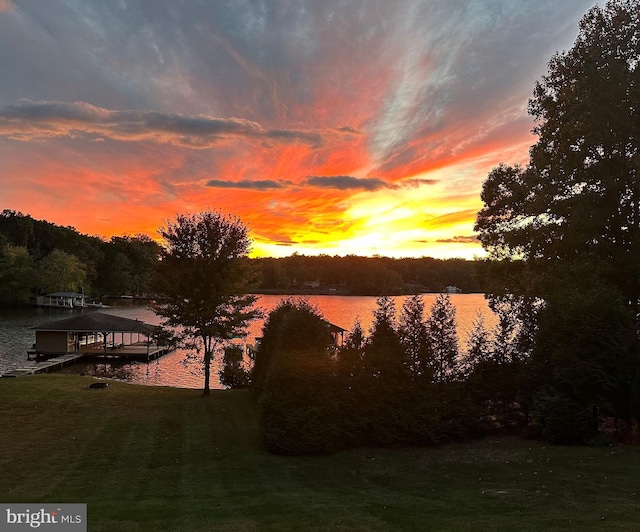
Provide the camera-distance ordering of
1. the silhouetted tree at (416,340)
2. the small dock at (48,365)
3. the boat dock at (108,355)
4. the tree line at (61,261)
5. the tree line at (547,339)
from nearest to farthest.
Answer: the tree line at (547,339)
the silhouetted tree at (416,340)
the small dock at (48,365)
the boat dock at (108,355)
the tree line at (61,261)

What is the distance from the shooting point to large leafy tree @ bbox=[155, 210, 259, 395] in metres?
21.3

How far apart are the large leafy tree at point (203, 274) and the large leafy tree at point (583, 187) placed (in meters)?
12.1

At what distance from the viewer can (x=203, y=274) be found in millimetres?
21328

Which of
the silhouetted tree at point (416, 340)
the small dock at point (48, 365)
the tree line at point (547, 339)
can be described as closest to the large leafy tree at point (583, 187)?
the tree line at point (547, 339)

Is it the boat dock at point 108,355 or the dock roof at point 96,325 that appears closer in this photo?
the boat dock at point 108,355

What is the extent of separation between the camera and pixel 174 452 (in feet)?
42.1

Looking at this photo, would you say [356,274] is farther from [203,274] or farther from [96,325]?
[203,274]

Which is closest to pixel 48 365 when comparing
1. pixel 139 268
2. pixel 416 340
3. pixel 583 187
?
pixel 416 340

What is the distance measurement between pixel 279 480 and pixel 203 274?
12.4 meters

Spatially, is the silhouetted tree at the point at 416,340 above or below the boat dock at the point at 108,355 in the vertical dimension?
above

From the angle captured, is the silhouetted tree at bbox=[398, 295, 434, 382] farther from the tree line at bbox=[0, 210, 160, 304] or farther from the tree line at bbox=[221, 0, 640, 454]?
the tree line at bbox=[0, 210, 160, 304]

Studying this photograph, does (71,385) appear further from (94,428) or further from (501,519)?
(501,519)

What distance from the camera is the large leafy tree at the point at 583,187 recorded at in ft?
53.7

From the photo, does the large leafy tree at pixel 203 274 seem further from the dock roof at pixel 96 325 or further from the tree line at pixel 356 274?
the tree line at pixel 356 274
